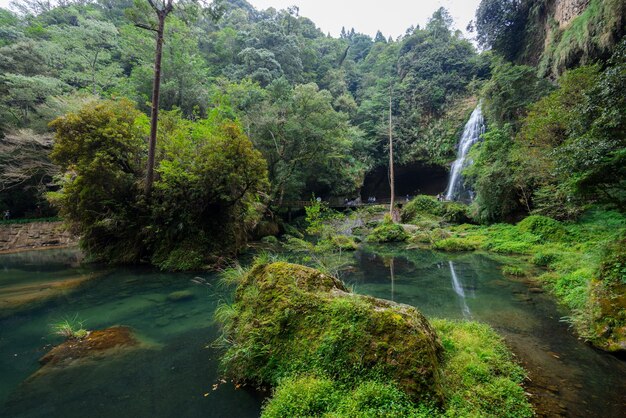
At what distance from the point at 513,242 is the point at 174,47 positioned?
2987 centimetres

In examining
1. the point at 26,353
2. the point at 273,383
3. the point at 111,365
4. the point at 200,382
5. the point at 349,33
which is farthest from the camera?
the point at 349,33

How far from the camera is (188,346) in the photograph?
521cm

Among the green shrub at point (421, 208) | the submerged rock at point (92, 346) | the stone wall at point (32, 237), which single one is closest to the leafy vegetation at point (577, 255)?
the green shrub at point (421, 208)

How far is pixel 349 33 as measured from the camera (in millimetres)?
64938

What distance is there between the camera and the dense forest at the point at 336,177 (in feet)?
11.5

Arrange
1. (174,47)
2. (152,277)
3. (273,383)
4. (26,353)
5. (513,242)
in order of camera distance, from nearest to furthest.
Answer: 1. (273,383)
2. (26,353)
3. (152,277)
4. (513,242)
5. (174,47)

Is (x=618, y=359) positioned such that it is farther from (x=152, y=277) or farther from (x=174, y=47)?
(x=174, y=47)

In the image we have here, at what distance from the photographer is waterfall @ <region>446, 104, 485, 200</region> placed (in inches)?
976

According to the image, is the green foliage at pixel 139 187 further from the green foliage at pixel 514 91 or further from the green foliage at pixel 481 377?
the green foliage at pixel 514 91

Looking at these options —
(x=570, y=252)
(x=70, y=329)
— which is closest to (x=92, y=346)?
(x=70, y=329)

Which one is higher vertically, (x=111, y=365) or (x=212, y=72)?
(x=212, y=72)

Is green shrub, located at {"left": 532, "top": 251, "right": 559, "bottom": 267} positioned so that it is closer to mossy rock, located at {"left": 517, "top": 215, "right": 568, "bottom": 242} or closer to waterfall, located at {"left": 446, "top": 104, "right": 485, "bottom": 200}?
mossy rock, located at {"left": 517, "top": 215, "right": 568, "bottom": 242}

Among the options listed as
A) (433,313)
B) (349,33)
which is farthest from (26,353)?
(349,33)

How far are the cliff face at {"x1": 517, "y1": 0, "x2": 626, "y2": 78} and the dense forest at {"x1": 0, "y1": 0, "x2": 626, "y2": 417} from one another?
121 mm
